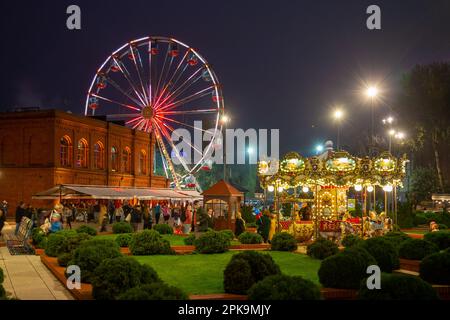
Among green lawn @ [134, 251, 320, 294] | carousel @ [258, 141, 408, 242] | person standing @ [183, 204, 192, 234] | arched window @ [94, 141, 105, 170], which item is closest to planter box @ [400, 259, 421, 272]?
green lawn @ [134, 251, 320, 294]

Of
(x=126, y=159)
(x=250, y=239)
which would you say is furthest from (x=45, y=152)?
(x=250, y=239)

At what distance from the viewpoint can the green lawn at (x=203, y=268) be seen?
42.0 ft

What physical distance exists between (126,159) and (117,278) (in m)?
45.0

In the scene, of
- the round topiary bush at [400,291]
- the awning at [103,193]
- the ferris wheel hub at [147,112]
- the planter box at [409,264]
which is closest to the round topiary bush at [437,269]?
the planter box at [409,264]

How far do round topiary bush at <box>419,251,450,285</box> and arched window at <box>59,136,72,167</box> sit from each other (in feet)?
120

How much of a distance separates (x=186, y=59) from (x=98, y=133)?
32.7ft

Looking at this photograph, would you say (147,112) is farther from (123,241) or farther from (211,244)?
(211,244)

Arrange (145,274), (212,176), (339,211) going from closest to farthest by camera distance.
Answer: (145,274) < (339,211) < (212,176)

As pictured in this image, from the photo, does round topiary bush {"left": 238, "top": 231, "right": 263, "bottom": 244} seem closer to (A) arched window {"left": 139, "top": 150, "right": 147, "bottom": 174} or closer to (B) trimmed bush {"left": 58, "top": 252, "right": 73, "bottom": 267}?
(B) trimmed bush {"left": 58, "top": 252, "right": 73, "bottom": 267}

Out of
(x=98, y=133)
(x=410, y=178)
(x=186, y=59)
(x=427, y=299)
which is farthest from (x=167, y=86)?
(x=427, y=299)

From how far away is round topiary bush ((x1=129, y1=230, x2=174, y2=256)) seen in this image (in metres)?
19.1

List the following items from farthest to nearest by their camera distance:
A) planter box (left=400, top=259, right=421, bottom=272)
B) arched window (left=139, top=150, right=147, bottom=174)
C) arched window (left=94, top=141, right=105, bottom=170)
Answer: arched window (left=139, top=150, right=147, bottom=174)
arched window (left=94, top=141, right=105, bottom=170)
planter box (left=400, top=259, right=421, bottom=272)

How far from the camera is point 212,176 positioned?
10481 cm
